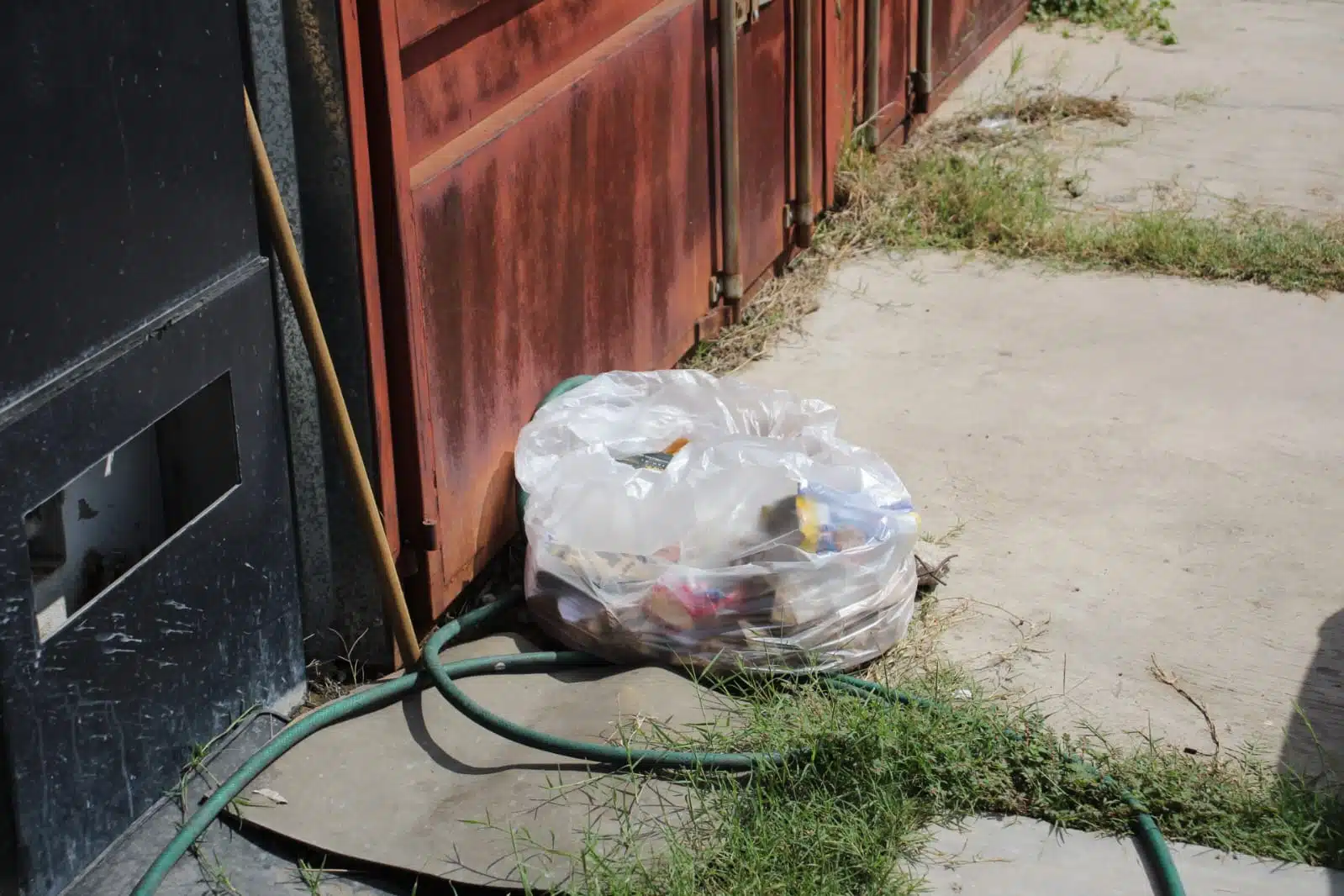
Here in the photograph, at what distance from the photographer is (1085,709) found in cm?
305

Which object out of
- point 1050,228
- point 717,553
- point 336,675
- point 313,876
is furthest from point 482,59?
point 1050,228

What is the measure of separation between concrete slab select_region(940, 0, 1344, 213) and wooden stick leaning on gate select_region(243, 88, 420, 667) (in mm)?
3736

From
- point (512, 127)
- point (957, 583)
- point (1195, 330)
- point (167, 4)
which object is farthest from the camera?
point (1195, 330)

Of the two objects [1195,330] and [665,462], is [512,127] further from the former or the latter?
[1195,330]

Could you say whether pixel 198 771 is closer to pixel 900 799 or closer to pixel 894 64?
pixel 900 799

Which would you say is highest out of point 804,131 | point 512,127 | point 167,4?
point 167,4

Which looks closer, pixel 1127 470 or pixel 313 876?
pixel 313 876

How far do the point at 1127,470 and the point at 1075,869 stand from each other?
1.63 metres

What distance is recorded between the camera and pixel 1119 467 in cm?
402

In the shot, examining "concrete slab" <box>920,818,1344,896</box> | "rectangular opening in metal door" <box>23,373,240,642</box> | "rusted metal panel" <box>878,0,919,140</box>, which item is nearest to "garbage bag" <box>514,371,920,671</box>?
"concrete slab" <box>920,818,1344,896</box>

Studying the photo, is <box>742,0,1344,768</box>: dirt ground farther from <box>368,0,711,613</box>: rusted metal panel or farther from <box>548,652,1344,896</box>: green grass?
<box>368,0,711,613</box>: rusted metal panel

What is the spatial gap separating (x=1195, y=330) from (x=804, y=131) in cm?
141

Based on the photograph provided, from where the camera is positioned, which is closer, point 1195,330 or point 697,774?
point 697,774

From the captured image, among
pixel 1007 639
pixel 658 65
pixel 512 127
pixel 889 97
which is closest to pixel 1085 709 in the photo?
pixel 1007 639
